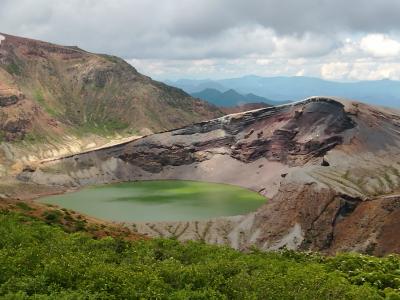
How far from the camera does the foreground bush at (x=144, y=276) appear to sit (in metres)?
32.6

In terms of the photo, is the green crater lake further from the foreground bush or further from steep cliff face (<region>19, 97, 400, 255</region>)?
the foreground bush

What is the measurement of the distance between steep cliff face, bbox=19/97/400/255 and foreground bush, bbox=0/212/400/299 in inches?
2031

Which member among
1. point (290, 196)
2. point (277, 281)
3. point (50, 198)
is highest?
point (277, 281)

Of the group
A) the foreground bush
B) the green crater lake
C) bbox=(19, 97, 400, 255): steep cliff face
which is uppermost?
the foreground bush

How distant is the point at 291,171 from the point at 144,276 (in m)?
103

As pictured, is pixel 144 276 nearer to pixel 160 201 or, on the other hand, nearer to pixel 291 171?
pixel 291 171

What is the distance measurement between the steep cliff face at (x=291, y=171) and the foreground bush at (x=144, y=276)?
51.6 meters

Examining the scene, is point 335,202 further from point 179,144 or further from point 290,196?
point 179,144

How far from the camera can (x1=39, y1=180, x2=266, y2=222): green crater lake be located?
127m

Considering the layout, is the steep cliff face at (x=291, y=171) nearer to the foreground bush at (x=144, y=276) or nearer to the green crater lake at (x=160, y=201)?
the green crater lake at (x=160, y=201)

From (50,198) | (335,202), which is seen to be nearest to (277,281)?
(335,202)

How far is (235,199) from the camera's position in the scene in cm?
14850

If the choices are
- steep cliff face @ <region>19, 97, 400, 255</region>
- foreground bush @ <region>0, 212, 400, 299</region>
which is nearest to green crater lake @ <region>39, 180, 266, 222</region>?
steep cliff face @ <region>19, 97, 400, 255</region>

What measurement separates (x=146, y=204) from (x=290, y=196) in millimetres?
44124
